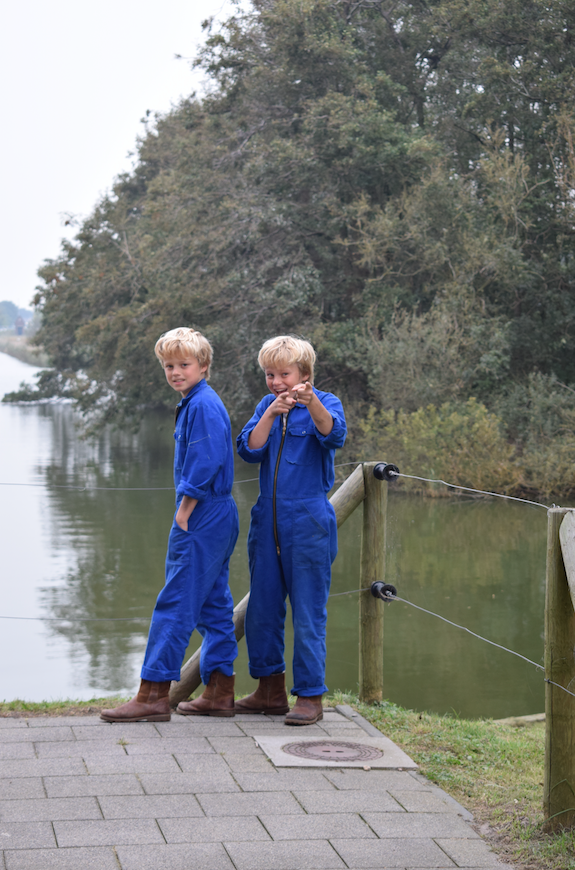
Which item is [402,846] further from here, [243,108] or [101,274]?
[101,274]

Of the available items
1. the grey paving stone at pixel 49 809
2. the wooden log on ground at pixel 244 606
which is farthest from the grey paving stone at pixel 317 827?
the wooden log on ground at pixel 244 606

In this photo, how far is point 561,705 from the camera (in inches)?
125

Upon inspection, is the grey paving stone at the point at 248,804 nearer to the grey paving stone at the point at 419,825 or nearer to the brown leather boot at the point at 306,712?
the grey paving stone at the point at 419,825

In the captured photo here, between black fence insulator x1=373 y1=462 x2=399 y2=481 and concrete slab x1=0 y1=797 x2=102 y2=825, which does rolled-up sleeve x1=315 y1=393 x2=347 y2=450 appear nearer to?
black fence insulator x1=373 y1=462 x2=399 y2=481

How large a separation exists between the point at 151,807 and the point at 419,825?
0.86 metres

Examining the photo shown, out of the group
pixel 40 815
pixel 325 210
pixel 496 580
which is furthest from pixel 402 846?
pixel 325 210

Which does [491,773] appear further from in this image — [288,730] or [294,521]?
[294,521]

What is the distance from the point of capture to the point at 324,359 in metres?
21.3

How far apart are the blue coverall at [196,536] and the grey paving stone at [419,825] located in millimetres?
1239

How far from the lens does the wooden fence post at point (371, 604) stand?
4805 mm

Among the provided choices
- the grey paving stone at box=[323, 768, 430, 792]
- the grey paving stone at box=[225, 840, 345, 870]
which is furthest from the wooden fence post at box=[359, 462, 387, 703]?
the grey paving stone at box=[225, 840, 345, 870]

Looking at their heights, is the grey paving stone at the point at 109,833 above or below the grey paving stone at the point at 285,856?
above

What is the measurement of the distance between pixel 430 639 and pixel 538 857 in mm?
6122

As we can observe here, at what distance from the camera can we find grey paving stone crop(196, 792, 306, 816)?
127 inches
